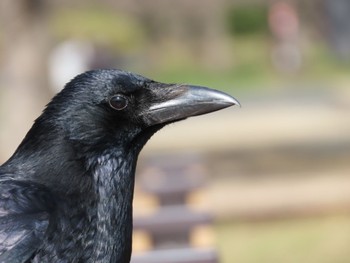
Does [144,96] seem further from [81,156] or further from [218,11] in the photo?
[218,11]

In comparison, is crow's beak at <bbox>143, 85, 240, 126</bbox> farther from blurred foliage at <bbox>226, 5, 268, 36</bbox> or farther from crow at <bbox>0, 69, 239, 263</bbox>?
blurred foliage at <bbox>226, 5, 268, 36</bbox>

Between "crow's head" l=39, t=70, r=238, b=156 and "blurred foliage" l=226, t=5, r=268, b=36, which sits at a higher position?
"blurred foliage" l=226, t=5, r=268, b=36

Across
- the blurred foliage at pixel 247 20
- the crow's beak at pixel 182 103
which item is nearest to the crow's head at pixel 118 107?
the crow's beak at pixel 182 103

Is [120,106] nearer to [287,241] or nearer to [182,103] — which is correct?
[182,103]

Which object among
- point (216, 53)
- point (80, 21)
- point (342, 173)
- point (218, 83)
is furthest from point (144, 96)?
point (80, 21)

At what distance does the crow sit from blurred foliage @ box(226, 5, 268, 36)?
112 feet

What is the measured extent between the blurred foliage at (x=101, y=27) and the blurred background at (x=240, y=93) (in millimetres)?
72

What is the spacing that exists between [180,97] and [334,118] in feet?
45.4

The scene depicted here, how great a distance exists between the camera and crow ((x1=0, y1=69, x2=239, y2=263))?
3264 mm

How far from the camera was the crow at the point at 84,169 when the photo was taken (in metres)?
3.26

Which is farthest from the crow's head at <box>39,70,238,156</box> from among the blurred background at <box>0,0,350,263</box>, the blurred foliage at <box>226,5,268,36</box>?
the blurred foliage at <box>226,5,268,36</box>

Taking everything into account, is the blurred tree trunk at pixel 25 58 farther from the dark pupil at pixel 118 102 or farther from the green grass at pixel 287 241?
the dark pupil at pixel 118 102

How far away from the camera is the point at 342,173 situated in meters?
11.3

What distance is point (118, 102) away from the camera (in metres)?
3.46
